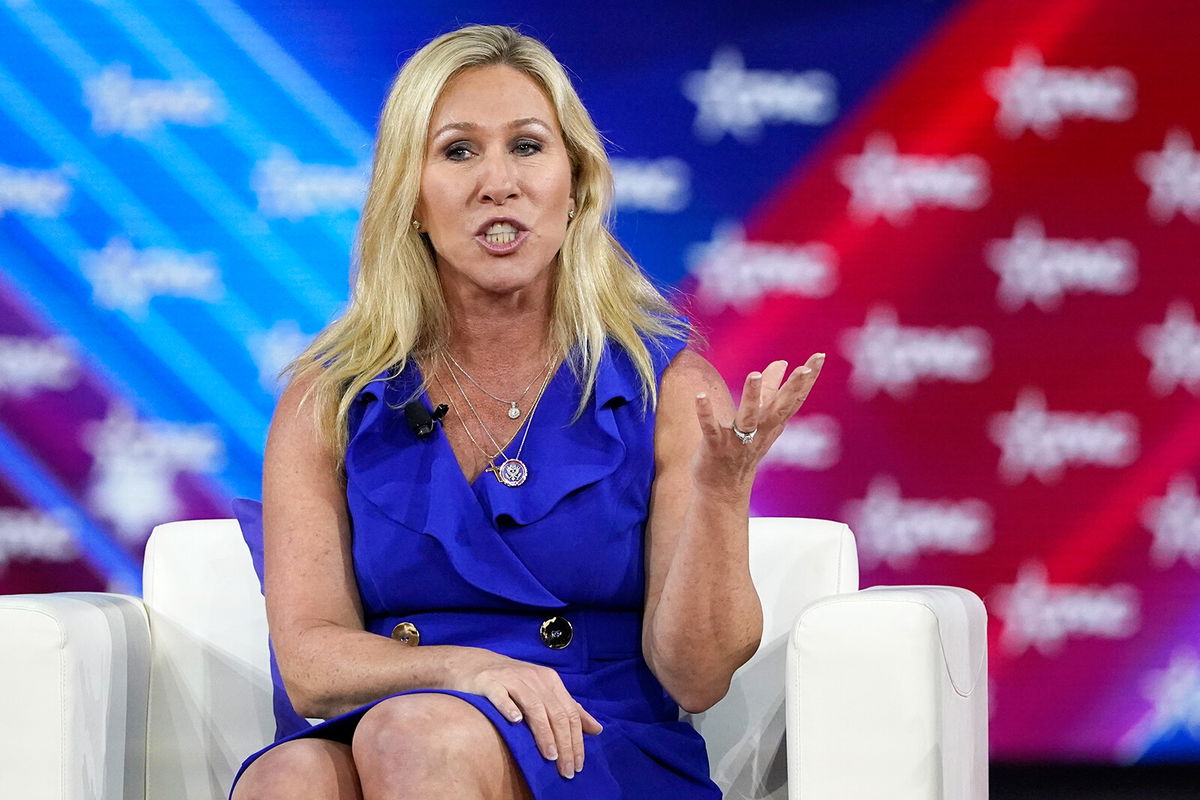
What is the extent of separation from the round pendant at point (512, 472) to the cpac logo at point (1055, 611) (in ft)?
7.32

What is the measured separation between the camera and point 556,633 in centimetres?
193

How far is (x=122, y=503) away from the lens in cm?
412

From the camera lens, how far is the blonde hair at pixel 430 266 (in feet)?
6.89

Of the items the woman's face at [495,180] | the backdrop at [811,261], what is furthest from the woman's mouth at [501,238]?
the backdrop at [811,261]

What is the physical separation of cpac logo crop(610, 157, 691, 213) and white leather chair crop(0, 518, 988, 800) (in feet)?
6.20

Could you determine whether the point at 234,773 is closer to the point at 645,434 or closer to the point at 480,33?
the point at 645,434

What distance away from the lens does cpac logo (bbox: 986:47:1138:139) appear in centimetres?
393

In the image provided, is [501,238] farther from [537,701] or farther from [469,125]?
[537,701]

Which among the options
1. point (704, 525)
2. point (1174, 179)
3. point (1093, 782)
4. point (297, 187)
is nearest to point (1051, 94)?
point (1174, 179)

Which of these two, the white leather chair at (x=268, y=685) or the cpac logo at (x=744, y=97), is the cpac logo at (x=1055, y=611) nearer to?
the cpac logo at (x=744, y=97)

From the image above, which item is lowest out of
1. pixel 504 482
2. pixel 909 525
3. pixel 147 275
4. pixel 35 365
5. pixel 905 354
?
pixel 504 482

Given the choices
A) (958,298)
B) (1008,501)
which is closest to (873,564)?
(1008,501)

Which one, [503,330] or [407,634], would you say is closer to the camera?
[407,634]

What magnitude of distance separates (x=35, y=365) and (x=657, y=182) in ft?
5.87
